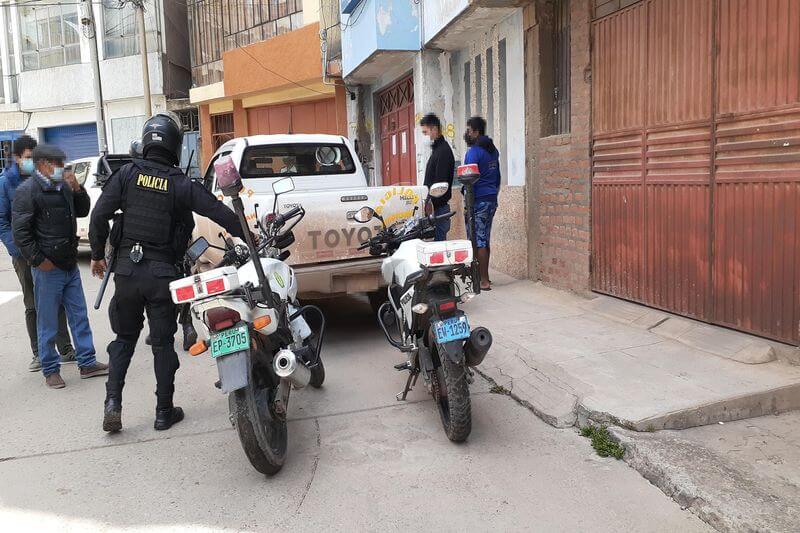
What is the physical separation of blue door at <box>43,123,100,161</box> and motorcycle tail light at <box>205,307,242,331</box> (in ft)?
82.1

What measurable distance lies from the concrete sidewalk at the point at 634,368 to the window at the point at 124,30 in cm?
2101

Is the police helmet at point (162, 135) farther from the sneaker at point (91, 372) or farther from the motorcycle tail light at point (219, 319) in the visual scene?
the sneaker at point (91, 372)

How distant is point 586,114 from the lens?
268 inches

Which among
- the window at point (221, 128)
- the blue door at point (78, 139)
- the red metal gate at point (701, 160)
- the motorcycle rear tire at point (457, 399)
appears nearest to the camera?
the motorcycle rear tire at point (457, 399)

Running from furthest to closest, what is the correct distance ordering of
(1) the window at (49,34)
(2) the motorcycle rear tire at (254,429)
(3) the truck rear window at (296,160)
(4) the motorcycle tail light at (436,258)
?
(1) the window at (49,34) < (3) the truck rear window at (296,160) < (4) the motorcycle tail light at (436,258) < (2) the motorcycle rear tire at (254,429)

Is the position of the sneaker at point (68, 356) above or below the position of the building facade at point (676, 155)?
below

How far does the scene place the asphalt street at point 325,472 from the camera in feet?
10.3

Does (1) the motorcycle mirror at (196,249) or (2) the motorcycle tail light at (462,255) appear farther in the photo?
(1) the motorcycle mirror at (196,249)

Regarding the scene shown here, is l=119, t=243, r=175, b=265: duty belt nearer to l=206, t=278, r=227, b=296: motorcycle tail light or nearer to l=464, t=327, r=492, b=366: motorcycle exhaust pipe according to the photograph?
l=206, t=278, r=227, b=296: motorcycle tail light

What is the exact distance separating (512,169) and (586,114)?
2.06 meters

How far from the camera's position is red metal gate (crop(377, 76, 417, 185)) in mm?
12906

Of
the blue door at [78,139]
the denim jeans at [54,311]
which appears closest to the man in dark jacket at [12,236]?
the denim jeans at [54,311]

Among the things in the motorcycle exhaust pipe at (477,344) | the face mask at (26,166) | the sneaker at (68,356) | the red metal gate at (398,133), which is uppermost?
the red metal gate at (398,133)

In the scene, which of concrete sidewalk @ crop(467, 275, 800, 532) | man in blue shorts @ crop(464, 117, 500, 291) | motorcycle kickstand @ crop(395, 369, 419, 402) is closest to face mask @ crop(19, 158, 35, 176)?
motorcycle kickstand @ crop(395, 369, 419, 402)
